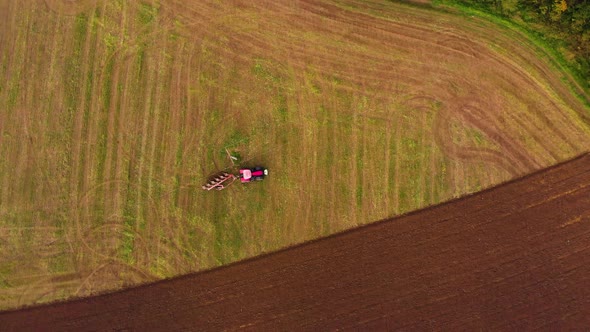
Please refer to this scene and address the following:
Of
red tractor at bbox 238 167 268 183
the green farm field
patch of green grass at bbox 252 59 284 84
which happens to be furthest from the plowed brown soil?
patch of green grass at bbox 252 59 284 84

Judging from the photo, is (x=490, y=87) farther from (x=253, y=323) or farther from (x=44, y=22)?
(x=44, y=22)

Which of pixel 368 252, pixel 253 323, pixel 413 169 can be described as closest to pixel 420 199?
pixel 413 169

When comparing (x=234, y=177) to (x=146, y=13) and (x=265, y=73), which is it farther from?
(x=146, y=13)

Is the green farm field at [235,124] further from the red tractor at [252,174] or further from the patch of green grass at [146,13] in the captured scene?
the red tractor at [252,174]

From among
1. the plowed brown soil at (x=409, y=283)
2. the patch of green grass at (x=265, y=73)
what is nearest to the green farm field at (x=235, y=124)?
the patch of green grass at (x=265, y=73)

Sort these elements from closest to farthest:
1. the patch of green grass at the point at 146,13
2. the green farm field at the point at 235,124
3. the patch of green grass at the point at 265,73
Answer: the green farm field at the point at 235,124
the patch of green grass at the point at 265,73
the patch of green grass at the point at 146,13
